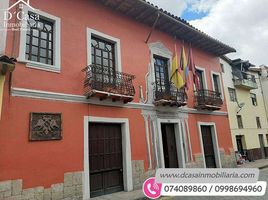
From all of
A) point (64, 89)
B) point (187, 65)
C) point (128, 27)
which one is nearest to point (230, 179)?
point (64, 89)

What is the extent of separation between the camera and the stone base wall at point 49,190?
5.91 meters

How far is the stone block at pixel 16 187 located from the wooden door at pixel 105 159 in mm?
2360

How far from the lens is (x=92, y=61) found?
29.4 ft

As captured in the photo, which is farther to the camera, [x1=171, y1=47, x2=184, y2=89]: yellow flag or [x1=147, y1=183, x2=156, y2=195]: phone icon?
[x1=171, y1=47, x2=184, y2=89]: yellow flag

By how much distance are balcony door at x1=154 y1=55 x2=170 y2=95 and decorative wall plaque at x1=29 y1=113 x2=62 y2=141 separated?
17.0ft

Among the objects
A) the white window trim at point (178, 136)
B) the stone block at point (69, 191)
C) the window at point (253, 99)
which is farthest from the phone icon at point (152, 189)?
the window at point (253, 99)

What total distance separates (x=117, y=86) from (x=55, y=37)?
9.14 feet

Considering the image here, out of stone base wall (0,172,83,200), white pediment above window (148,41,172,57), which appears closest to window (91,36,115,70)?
white pediment above window (148,41,172,57)

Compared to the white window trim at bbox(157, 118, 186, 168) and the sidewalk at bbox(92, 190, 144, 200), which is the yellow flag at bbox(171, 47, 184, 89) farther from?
the sidewalk at bbox(92, 190, 144, 200)

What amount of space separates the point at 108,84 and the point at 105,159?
277 centimetres

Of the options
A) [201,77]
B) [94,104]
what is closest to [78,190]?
[94,104]

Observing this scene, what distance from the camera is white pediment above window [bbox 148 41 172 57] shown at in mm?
11383

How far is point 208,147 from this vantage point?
13.1 metres

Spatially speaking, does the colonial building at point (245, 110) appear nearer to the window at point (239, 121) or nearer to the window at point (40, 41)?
the window at point (239, 121)
